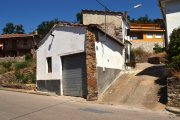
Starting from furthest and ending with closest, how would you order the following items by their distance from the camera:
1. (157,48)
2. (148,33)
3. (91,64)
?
(148,33)
(157,48)
(91,64)

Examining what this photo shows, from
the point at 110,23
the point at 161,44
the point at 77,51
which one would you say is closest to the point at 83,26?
the point at 77,51

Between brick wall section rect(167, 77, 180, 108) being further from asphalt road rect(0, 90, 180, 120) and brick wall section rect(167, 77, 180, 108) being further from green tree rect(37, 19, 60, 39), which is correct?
green tree rect(37, 19, 60, 39)

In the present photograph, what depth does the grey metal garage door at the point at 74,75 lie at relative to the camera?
19.3m

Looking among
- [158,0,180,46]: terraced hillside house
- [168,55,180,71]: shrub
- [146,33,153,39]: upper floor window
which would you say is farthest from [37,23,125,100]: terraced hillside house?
[146,33,153,39]: upper floor window

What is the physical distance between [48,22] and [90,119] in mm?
76463

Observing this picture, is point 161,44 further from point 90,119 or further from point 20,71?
point 90,119

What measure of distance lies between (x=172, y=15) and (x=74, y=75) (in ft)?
24.9

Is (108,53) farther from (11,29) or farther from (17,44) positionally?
(11,29)

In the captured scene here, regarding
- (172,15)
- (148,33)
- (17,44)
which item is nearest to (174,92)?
(172,15)

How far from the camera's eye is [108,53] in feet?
72.3

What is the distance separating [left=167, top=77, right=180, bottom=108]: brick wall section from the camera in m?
15.4

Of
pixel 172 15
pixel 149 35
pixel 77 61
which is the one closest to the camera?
pixel 77 61

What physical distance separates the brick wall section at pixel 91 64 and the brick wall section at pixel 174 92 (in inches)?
175

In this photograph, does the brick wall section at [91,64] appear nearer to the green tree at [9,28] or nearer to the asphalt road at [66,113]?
the asphalt road at [66,113]
